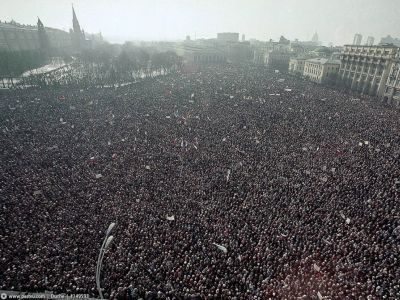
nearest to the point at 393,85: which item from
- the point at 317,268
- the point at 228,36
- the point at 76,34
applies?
the point at 317,268

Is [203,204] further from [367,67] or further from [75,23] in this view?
[75,23]

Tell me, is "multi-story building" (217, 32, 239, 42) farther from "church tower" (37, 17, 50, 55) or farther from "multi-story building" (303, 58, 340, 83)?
"multi-story building" (303, 58, 340, 83)

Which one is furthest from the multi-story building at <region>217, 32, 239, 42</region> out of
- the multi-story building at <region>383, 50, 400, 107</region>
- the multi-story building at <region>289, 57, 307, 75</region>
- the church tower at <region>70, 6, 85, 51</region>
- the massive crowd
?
the massive crowd

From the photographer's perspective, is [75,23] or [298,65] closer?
[298,65]

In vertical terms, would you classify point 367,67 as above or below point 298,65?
above

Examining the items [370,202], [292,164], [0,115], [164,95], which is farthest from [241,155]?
[0,115]

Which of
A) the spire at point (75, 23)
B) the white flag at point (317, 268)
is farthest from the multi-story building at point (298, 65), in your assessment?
the spire at point (75, 23)
